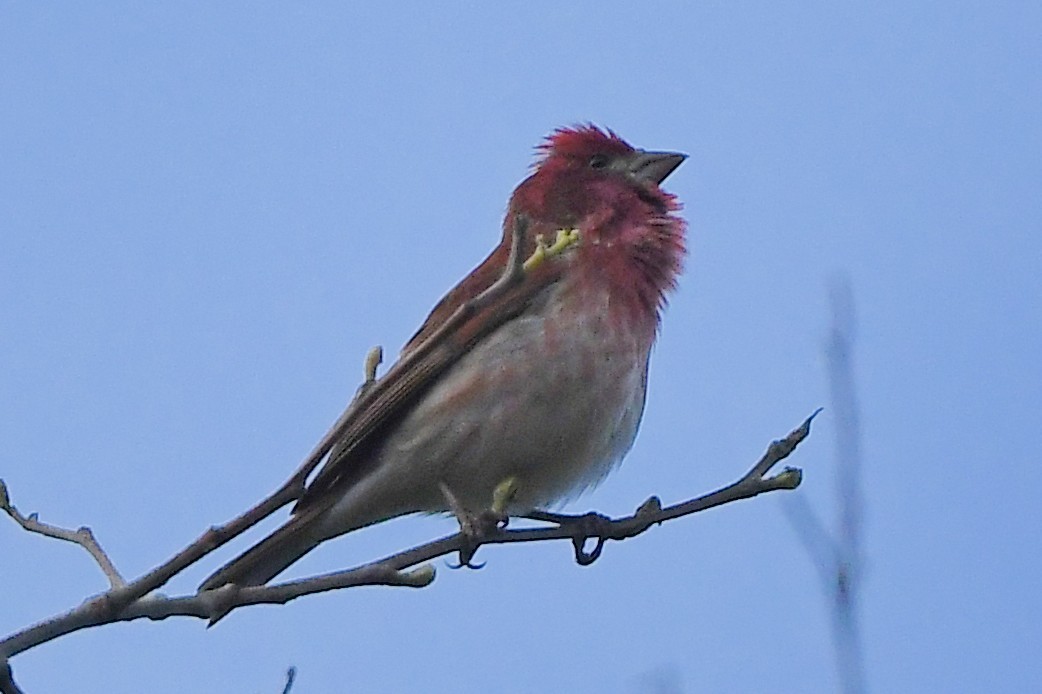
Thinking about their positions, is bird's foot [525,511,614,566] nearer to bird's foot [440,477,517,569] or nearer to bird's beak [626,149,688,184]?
bird's foot [440,477,517,569]

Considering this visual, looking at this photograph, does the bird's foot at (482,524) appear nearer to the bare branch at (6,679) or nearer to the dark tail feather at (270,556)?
the dark tail feather at (270,556)

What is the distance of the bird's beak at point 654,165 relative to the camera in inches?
293

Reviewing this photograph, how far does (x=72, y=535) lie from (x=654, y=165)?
157 inches

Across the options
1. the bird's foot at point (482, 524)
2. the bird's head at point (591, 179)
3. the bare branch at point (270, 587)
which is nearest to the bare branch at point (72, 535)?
the bare branch at point (270, 587)

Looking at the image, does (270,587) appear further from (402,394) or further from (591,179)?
(591,179)

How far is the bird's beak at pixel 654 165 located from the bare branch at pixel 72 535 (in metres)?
3.82

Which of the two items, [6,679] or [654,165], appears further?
[654,165]

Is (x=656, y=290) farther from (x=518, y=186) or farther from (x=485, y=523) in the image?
(x=485, y=523)

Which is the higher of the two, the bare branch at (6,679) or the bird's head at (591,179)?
the bird's head at (591,179)

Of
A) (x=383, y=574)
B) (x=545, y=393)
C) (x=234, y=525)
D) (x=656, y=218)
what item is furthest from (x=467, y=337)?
(x=234, y=525)

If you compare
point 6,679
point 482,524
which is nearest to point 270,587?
point 6,679

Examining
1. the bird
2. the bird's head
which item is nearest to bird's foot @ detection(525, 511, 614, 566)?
the bird

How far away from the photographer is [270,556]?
5.90m

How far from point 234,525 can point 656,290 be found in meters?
3.66
